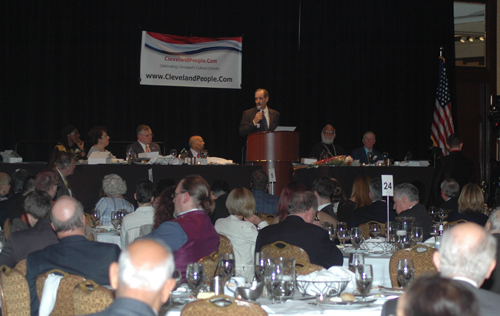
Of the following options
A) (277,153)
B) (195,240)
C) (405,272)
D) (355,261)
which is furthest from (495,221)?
(277,153)

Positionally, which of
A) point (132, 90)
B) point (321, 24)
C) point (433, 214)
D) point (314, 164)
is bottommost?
point (433, 214)

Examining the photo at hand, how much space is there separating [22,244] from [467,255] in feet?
8.37

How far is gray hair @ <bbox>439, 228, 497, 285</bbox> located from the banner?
926 cm

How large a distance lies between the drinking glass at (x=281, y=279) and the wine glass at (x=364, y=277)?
31 centimetres

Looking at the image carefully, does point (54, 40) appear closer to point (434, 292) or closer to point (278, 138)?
point (278, 138)

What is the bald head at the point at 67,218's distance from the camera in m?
2.81

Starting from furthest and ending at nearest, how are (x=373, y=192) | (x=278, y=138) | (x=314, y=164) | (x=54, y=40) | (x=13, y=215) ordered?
(x=54, y=40)
(x=314, y=164)
(x=278, y=138)
(x=373, y=192)
(x=13, y=215)

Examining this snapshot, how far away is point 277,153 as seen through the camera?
7.39 m

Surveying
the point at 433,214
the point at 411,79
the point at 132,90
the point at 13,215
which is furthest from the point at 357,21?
the point at 13,215

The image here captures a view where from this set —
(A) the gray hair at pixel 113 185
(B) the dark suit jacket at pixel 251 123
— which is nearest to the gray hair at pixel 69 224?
(A) the gray hair at pixel 113 185

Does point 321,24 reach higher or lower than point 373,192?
higher

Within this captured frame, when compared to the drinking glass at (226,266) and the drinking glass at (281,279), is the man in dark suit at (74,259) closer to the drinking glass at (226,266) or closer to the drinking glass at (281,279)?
the drinking glass at (226,266)

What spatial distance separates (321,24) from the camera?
12.0 metres

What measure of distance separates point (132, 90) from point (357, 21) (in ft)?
17.4
